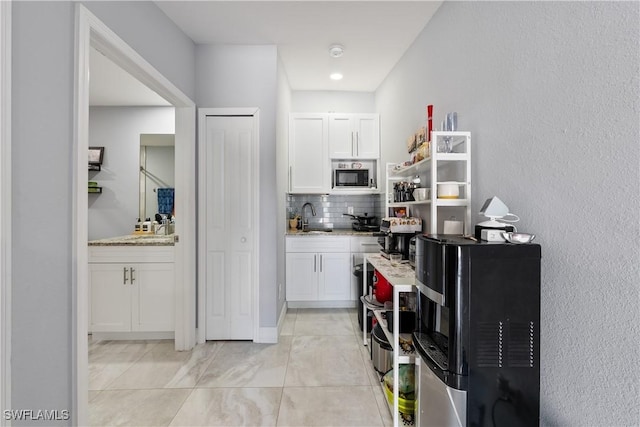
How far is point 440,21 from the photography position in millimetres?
2156

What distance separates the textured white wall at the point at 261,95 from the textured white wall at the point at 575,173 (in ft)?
6.03

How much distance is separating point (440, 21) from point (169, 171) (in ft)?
10.8

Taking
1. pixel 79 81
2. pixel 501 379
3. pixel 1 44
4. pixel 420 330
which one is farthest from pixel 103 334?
pixel 501 379

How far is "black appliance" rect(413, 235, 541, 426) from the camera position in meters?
1.09

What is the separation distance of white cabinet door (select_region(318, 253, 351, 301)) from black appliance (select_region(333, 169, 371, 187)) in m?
0.95

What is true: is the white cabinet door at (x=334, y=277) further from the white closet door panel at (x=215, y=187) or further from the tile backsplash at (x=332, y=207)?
the white closet door panel at (x=215, y=187)

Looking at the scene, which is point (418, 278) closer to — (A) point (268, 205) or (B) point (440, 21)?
(A) point (268, 205)

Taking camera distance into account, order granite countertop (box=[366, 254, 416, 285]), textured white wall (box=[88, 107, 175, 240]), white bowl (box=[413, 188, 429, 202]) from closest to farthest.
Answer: granite countertop (box=[366, 254, 416, 285]) → white bowl (box=[413, 188, 429, 202]) → textured white wall (box=[88, 107, 175, 240])

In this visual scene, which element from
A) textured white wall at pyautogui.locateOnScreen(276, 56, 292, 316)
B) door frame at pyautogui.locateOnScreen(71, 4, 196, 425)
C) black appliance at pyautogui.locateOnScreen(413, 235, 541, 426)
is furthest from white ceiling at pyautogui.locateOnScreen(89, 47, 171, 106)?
black appliance at pyautogui.locateOnScreen(413, 235, 541, 426)

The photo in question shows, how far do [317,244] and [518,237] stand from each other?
256cm

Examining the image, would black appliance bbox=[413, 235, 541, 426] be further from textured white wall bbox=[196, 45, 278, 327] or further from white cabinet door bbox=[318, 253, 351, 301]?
white cabinet door bbox=[318, 253, 351, 301]

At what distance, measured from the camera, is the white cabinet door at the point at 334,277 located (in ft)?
11.7

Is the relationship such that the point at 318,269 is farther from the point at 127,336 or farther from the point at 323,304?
the point at 127,336

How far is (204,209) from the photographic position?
275cm
